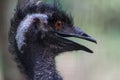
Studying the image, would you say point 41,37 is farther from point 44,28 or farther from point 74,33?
point 74,33

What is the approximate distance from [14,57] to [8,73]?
1074 mm

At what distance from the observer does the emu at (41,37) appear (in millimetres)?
5340

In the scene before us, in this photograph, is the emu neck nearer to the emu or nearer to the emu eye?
the emu

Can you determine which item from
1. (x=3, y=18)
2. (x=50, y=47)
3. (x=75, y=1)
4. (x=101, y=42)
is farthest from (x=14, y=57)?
(x=101, y=42)

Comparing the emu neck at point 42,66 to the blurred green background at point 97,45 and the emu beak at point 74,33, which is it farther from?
the blurred green background at point 97,45

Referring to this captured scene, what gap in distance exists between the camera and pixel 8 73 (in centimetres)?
652

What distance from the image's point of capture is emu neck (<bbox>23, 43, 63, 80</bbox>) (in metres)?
5.37

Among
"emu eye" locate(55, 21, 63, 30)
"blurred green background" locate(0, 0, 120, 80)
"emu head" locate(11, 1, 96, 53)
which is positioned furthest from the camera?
"blurred green background" locate(0, 0, 120, 80)

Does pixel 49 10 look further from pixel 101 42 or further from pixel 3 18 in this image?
pixel 101 42

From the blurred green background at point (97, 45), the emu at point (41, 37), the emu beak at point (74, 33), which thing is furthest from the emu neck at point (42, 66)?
the blurred green background at point (97, 45)

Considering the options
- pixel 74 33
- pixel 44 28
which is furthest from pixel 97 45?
pixel 44 28

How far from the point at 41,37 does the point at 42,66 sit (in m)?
0.19

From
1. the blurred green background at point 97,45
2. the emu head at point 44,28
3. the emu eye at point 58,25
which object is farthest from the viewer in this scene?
the blurred green background at point 97,45

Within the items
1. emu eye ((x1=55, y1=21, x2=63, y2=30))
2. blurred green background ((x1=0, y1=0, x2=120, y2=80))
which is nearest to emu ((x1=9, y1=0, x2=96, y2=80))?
emu eye ((x1=55, y1=21, x2=63, y2=30))
